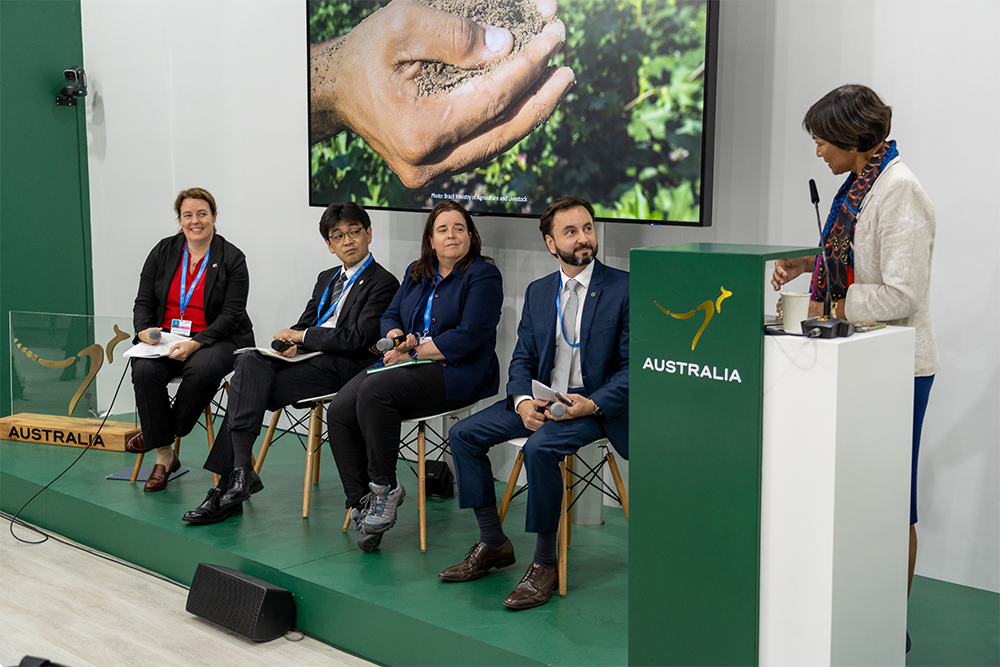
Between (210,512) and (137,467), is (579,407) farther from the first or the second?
(137,467)

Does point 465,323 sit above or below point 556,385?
above

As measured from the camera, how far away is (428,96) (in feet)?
13.4

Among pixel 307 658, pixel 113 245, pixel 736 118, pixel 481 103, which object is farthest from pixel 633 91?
pixel 113 245

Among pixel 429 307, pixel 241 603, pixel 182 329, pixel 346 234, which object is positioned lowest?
pixel 241 603

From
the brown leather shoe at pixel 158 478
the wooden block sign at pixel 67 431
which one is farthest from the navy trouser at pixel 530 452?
the wooden block sign at pixel 67 431

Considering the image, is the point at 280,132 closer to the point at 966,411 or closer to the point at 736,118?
the point at 736,118

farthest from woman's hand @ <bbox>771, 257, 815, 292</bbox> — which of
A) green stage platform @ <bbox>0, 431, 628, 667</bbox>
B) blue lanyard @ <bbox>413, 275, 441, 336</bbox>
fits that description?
blue lanyard @ <bbox>413, 275, 441, 336</bbox>

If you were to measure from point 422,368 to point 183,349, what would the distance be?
1236 millimetres

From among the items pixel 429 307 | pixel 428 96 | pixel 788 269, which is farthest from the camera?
pixel 428 96

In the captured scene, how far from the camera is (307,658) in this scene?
296 centimetres

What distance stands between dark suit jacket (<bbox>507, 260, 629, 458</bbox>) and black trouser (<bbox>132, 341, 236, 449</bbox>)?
4.99 ft

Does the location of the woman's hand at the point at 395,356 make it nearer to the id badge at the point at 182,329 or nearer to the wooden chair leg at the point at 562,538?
the wooden chair leg at the point at 562,538

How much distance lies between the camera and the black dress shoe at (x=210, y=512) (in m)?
3.68

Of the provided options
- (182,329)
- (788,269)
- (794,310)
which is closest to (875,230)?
(788,269)
